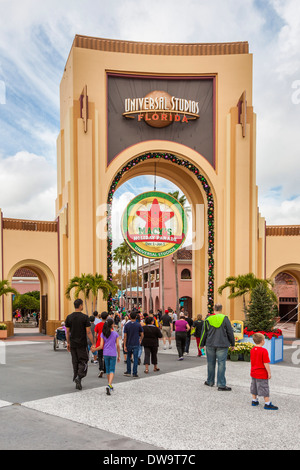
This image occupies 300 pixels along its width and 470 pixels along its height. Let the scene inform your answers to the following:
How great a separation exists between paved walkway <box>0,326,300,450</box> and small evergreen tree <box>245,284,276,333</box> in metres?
2.92

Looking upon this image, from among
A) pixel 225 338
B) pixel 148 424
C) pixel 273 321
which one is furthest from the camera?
pixel 273 321

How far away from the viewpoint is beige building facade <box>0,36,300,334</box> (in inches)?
866

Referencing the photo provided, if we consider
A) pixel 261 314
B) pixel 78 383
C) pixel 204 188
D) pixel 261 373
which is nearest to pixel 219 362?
pixel 261 373

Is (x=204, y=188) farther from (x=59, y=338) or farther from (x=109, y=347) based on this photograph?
(x=109, y=347)

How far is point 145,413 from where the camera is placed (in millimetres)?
7293

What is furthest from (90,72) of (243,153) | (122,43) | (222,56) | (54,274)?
(54,274)

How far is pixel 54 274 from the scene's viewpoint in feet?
78.8

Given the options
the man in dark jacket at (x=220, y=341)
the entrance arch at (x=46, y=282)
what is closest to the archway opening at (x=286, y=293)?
the entrance arch at (x=46, y=282)

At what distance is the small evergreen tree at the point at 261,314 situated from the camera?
14.7 m

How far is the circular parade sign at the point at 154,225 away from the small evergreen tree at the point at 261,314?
7271 mm

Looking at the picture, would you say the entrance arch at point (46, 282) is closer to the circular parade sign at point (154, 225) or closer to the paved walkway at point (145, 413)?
the circular parade sign at point (154, 225)

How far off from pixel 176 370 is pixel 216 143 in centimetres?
A: 1422

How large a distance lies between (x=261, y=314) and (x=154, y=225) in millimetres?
8381
